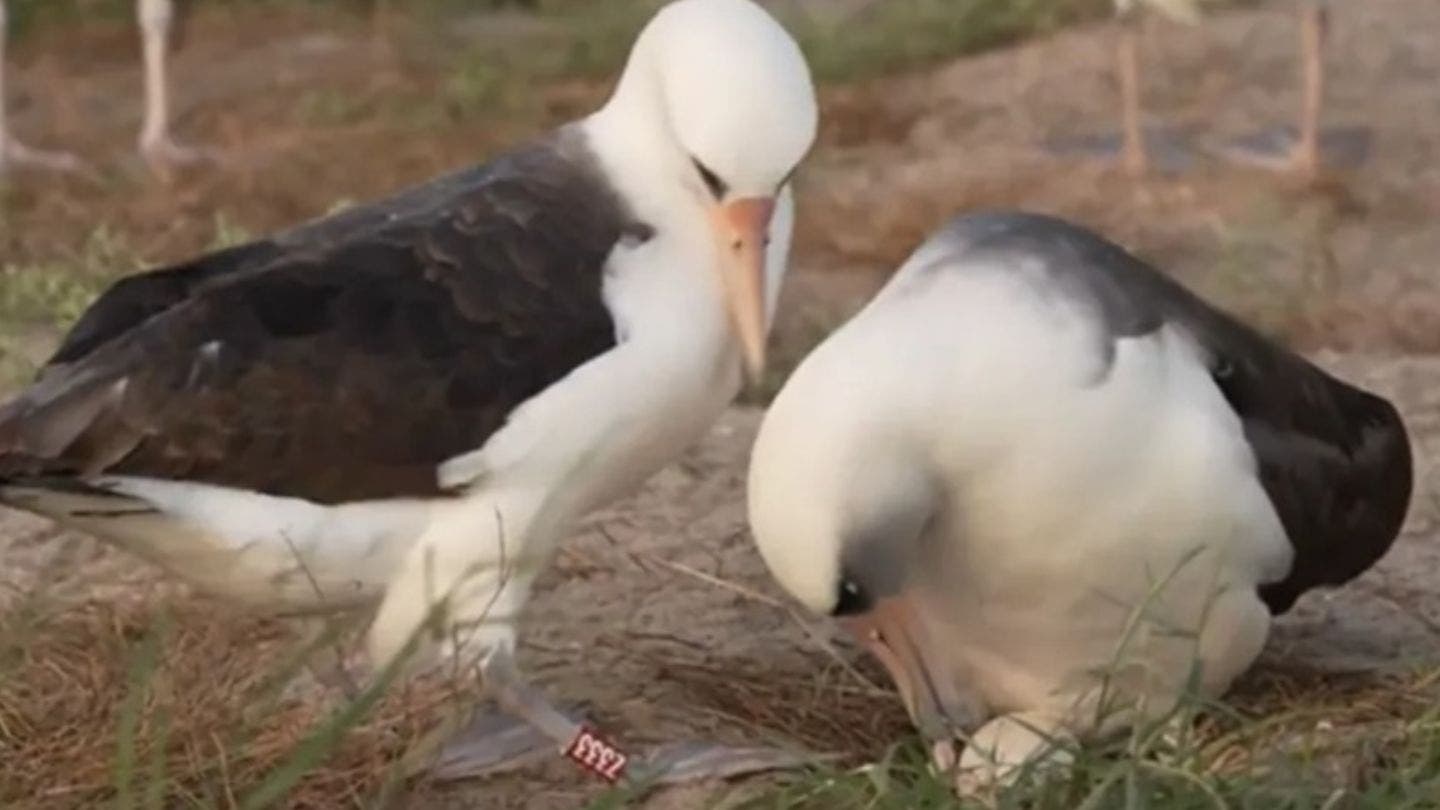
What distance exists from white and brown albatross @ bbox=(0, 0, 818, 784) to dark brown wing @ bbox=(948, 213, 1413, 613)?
12.9 inches

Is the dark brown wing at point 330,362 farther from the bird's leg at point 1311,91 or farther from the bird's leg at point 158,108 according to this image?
the bird's leg at point 158,108

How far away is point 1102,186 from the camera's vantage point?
8516mm

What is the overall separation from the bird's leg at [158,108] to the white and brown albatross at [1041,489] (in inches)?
223

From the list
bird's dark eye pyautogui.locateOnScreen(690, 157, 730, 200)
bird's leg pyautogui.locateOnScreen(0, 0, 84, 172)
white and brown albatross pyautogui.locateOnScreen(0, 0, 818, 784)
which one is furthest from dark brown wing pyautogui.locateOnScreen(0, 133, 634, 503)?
bird's leg pyautogui.locateOnScreen(0, 0, 84, 172)

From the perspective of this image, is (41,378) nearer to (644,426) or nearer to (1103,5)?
(644,426)

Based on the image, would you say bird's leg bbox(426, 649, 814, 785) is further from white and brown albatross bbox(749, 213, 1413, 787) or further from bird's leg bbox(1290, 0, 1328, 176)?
bird's leg bbox(1290, 0, 1328, 176)

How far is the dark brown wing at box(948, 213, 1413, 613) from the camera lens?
3.80 m

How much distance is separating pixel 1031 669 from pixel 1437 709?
49 centimetres

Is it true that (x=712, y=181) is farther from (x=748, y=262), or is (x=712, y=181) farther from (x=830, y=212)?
(x=830, y=212)

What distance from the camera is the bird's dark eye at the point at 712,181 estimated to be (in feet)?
12.7

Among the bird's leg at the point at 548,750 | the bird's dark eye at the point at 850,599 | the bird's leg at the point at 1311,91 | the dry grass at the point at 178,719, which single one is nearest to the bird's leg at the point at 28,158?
the bird's leg at the point at 1311,91

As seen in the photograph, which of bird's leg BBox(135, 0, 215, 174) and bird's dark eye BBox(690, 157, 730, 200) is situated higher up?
bird's dark eye BBox(690, 157, 730, 200)

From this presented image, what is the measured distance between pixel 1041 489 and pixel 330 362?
86 centimetres

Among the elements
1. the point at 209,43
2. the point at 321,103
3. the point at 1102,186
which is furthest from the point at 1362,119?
the point at 209,43
